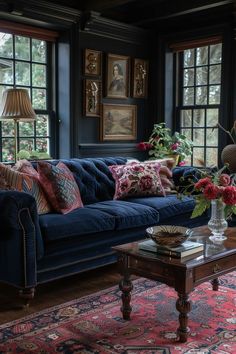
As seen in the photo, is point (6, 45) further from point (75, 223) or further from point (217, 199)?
point (217, 199)

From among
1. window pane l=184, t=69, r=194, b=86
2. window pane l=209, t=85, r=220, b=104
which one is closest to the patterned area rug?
window pane l=209, t=85, r=220, b=104

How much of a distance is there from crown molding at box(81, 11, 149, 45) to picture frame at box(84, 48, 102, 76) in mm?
233

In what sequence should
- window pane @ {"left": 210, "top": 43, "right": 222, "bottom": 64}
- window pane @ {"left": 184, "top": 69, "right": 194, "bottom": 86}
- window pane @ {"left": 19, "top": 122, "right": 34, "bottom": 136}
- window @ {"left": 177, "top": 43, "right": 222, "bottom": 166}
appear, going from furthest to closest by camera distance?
window pane @ {"left": 184, "top": 69, "right": 194, "bottom": 86} → window @ {"left": 177, "top": 43, "right": 222, "bottom": 166} → window pane @ {"left": 210, "top": 43, "right": 222, "bottom": 64} → window pane @ {"left": 19, "top": 122, "right": 34, "bottom": 136}

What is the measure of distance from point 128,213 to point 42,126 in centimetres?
200

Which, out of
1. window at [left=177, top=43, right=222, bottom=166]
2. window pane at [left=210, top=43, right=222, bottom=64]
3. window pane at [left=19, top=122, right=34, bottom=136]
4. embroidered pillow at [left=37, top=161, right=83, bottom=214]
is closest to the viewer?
embroidered pillow at [left=37, top=161, right=83, bottom=214]

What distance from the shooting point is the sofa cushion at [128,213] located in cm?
362

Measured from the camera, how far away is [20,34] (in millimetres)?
4844

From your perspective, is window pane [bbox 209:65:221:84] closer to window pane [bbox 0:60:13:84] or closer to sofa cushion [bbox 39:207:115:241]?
window pane [bbox 0:60:13:84]

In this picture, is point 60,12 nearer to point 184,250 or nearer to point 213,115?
point 213,115

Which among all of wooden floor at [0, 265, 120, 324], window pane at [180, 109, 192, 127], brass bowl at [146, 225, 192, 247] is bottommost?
wooden floor at [0, 265, 120, 324]

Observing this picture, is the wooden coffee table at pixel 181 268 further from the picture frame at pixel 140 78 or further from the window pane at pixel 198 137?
the picture frame at pixel 140 78

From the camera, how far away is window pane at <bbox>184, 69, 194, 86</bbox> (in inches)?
234

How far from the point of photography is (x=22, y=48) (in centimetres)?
496

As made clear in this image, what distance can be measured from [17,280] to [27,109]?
5.97ft
